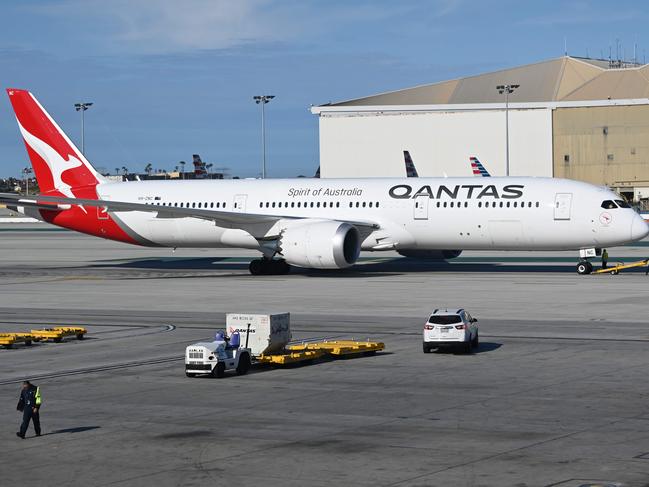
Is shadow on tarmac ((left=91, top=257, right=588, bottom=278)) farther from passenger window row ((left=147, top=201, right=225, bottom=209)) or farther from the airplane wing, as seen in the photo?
passenger window row ((left=147, top=201, right=225, bottom=209))

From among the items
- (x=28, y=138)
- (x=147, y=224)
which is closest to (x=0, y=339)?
(x=147, y=224)

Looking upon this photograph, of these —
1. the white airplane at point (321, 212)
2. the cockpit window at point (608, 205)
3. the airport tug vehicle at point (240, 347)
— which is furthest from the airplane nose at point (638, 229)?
the airport tug vehicle at point (240, 347)

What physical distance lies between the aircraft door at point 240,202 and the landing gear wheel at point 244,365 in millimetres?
31419

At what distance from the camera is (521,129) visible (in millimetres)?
135750

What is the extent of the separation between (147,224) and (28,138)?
9.45 meters

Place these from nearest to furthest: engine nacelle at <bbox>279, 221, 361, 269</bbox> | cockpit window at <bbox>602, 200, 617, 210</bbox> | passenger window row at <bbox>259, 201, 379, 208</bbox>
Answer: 1. cockpit window at <bbox>602, 200, 617, 210</bbox>
2. engine nacelle at <bbox>279, 221, 361, 269</bbox>
3. passenger window row at <bbox>259, 201, 379, 208</bbox>

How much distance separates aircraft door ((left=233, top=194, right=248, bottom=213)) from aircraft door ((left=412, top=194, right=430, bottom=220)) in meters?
9.98

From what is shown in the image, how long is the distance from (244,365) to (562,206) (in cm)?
2737

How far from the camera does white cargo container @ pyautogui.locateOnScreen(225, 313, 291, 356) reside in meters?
28.0

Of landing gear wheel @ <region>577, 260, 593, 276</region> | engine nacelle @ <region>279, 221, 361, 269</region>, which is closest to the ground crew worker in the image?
engine nacelle @ <region>279, 221, 361, 269</region>

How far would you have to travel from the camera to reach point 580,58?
5930 inches

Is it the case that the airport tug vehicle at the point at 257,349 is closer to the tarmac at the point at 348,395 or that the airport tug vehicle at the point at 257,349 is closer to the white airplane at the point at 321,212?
the tarmac at the point at 348,395

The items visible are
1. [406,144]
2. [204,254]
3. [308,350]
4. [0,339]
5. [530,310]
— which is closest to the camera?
[308,350]

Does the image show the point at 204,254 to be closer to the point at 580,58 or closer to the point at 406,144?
the point at 406,144
